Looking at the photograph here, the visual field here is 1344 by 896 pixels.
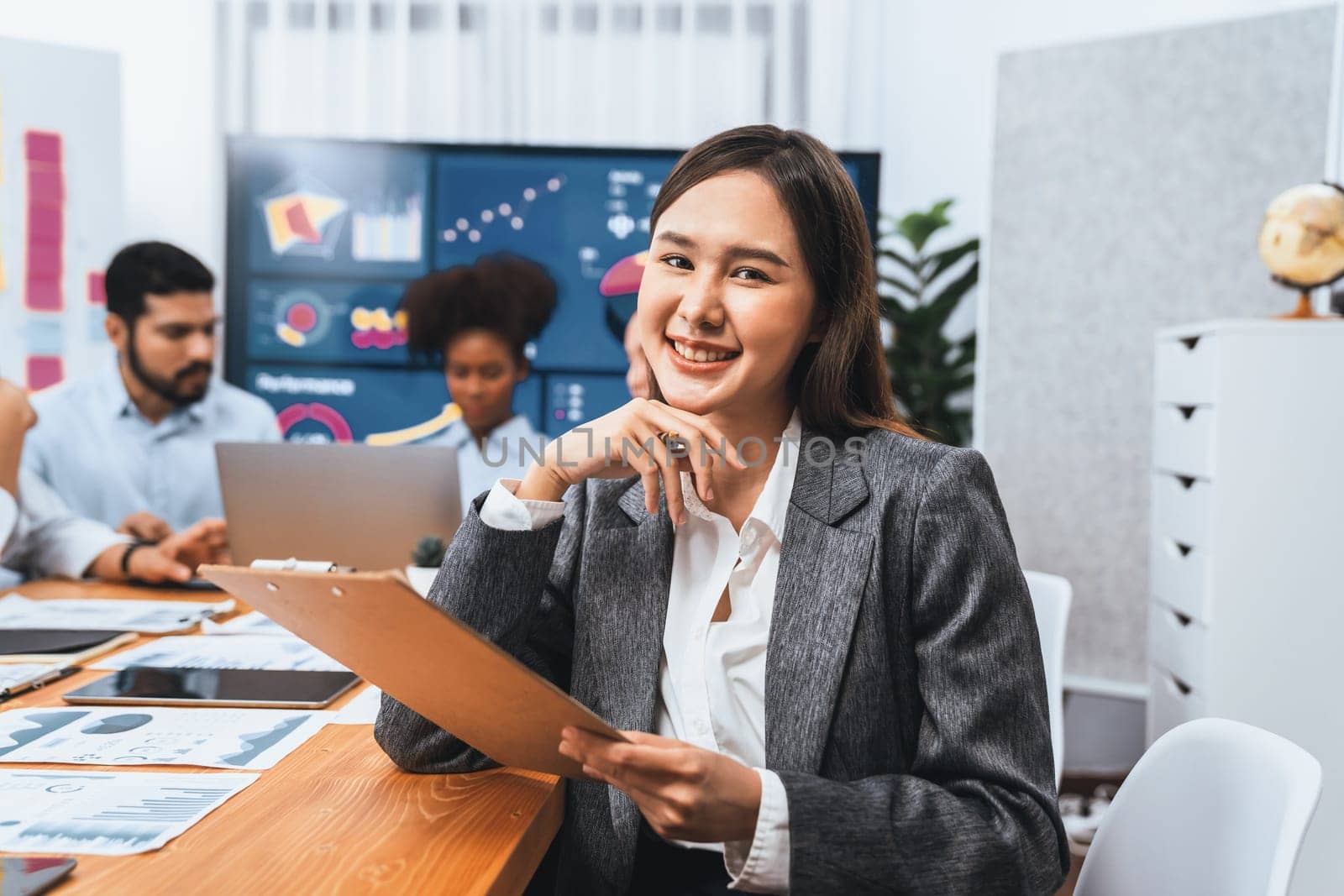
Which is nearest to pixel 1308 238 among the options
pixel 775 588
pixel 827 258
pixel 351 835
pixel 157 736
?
pixel 827 258

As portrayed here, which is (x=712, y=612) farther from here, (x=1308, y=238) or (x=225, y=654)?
(x=1308, y=238)

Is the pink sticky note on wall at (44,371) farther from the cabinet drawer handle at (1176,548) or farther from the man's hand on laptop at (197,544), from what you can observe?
the cabinet drawer handle at (1176,548)

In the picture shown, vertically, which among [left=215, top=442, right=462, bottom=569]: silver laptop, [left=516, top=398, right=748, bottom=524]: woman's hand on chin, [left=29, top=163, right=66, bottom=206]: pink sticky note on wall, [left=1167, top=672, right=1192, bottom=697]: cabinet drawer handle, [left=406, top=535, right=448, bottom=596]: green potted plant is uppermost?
[left=29, top=163, right=66, bottom=206]: pink sticky note on wall

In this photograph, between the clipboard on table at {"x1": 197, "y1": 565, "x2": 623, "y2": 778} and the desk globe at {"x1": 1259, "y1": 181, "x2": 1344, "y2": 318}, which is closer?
the clipboard on table at {"x1": 197, "y1": 565, "x2": 623, "y2": 778}

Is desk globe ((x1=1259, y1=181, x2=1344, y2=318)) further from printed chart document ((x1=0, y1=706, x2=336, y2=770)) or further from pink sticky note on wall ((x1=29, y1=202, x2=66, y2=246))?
pink sticky note on wall ((x1=29, y1=202, x2=66, y2=246))

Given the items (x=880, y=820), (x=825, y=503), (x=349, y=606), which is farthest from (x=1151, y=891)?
(x=349, y=606)

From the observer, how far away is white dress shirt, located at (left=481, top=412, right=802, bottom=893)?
1.08m

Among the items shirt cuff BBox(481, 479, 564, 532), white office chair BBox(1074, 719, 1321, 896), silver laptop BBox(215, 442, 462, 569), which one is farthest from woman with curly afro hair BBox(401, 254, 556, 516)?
white office chair BBox(1074, 719, 1321, 896)

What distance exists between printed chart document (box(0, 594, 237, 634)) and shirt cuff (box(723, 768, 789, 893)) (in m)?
1.14

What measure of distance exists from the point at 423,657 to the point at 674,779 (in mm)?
227

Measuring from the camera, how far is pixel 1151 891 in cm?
100

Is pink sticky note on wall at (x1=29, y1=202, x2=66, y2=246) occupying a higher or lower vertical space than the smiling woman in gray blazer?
higher

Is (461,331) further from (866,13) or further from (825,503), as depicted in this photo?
(825,503)

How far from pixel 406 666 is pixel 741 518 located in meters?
0.46
